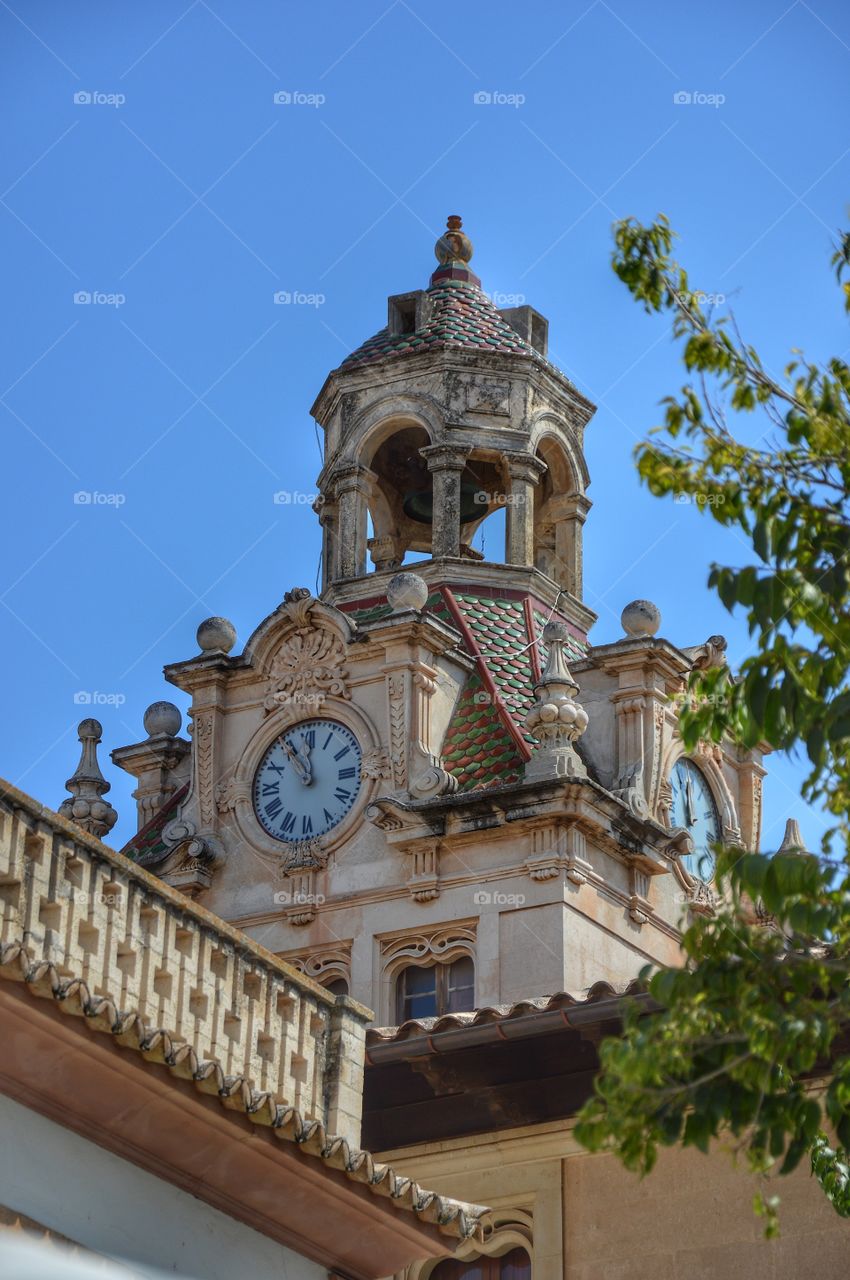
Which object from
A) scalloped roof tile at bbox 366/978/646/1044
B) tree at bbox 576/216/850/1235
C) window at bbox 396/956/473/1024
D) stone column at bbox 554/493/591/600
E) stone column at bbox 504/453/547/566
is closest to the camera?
tree at bbox 576/216/850/1235

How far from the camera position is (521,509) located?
38844mm

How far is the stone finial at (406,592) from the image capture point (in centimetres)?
3588

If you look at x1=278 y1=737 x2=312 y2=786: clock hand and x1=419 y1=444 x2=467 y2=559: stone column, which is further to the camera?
x1=419 y1=444 x2=467 y2=559: stone column

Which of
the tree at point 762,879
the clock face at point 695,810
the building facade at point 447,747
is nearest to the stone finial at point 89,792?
the building facade at point 447,747

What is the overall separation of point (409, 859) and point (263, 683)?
3129mm

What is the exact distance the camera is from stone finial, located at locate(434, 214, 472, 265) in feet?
140

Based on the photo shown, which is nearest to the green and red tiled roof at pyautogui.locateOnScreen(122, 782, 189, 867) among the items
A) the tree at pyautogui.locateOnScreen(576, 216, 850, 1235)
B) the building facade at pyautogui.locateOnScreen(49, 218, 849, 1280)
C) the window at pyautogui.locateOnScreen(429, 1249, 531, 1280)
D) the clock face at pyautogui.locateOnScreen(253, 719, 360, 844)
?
the building facade at pyautogui.locateOnScreen(49, 218, 849, 1280)

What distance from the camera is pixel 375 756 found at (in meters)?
35.7

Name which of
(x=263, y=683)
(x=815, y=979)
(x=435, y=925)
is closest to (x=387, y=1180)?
(x=815, y=979)

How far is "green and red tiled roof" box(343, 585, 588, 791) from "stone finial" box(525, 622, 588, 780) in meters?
0.52

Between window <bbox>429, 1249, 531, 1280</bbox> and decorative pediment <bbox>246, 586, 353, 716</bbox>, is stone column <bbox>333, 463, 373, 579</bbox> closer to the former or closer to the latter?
decorative pediment <bbox>246, 586, 353, 716</bbox>

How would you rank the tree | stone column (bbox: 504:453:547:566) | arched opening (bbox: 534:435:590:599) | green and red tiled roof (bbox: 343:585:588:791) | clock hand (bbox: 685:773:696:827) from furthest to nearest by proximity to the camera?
arched opening (bbox: 534:435:590:599) < stone column (bbox: 504:453:547:566) < clock hand (bbox: 685:773:696:827) < green and red tiled roof (bbox: 343:585:588:791) < the tree

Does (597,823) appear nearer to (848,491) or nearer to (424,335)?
(424,335)

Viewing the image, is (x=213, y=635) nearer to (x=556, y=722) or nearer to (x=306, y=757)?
(x=306, y=757)
